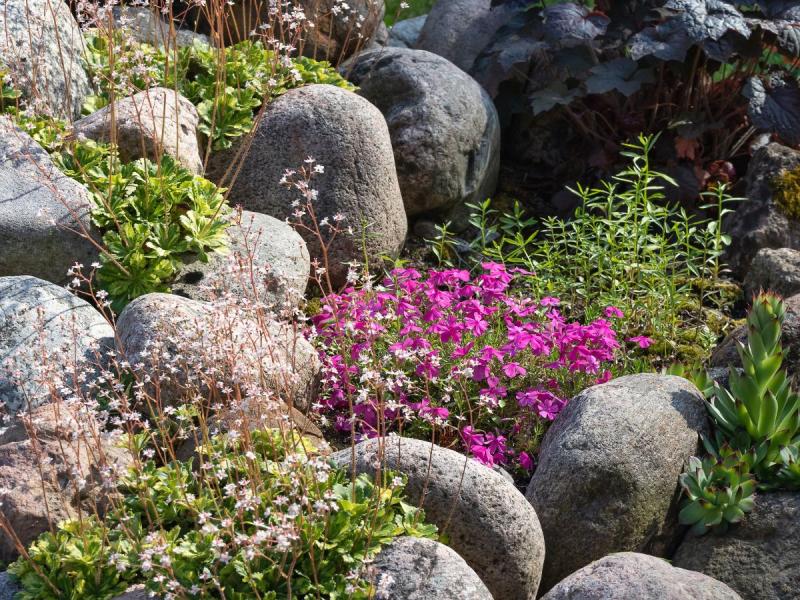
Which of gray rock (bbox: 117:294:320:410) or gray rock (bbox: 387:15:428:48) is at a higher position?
gray rock (bbox: 117:294:320:410)

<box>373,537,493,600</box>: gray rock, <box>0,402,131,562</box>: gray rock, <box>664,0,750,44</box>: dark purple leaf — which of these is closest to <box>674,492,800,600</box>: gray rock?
<box>373,537,493,600</box>: gray rock

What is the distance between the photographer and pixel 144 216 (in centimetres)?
512

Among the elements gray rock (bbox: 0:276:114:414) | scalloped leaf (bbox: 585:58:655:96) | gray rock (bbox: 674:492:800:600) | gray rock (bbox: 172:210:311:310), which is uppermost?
scalloped leaf (bbox: 585:58:655:96)

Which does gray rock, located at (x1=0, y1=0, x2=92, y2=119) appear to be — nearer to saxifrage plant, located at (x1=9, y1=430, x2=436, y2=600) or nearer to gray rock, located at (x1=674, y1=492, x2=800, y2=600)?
saxifrage plant, located at (x1=9, y1=430, x2=436, y2=600)

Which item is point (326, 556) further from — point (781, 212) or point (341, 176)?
point (781, 212)

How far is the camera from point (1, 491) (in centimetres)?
285

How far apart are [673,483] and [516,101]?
4.11m

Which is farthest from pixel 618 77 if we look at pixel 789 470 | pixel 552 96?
pixel 789 470

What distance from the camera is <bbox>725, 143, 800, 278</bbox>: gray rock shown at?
20.7 ft

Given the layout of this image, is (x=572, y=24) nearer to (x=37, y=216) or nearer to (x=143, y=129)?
(x=143, y=129)

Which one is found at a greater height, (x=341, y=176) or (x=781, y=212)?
(x=341, y=176)

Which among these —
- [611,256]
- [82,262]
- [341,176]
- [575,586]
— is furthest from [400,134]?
[575,586]

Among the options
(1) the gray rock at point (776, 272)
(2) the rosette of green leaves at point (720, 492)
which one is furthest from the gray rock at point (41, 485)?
(1) the gray rock at point (776, 272)

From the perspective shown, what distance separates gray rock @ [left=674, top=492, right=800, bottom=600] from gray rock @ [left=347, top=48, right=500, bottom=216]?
129 inches
